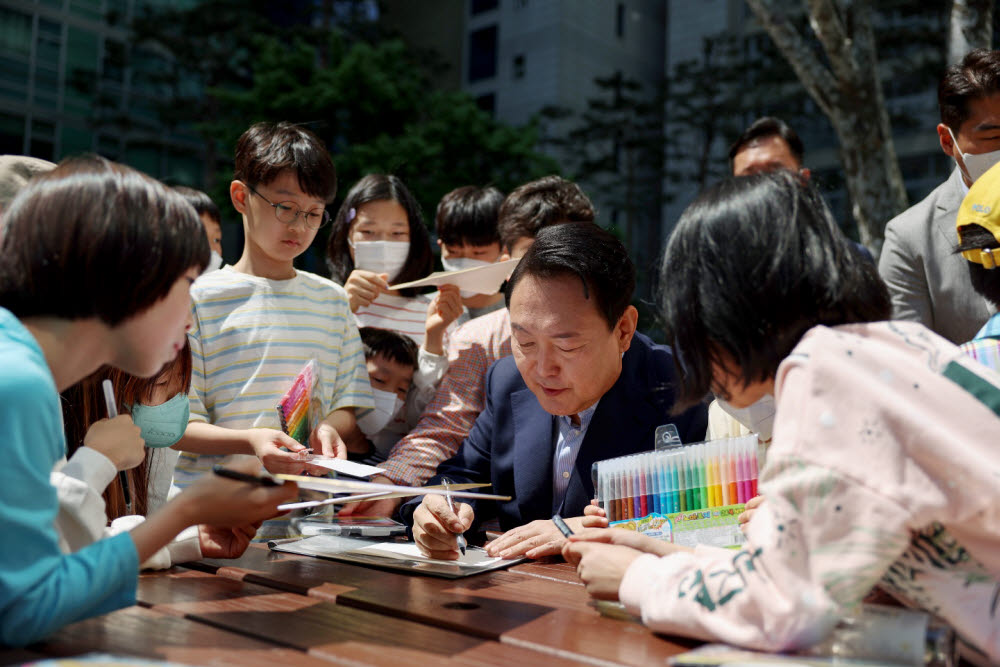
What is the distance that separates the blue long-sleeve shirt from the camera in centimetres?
126

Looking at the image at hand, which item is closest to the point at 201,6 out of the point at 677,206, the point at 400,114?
the point at 400,114

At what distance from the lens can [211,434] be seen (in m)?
2.62

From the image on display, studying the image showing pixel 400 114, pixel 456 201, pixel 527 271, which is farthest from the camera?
pixel 400 114

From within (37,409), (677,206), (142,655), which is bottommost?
(142,655)

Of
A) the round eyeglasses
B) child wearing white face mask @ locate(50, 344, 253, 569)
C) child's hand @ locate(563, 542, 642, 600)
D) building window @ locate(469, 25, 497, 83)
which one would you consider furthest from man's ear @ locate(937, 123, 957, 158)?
building window @ locate(469, 25, 497, 83)

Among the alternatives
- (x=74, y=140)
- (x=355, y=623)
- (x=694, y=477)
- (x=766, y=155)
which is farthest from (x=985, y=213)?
(x=74, y=140)

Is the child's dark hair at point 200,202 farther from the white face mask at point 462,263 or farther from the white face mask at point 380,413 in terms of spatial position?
the white face mask at point 380,413

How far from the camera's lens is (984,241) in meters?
1.87

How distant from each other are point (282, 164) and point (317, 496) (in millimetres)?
1350

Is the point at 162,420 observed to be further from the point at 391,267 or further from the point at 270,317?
the point at 391,267

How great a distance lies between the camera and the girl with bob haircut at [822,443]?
1.23 metres

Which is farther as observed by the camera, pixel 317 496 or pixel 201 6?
pixel 201 6

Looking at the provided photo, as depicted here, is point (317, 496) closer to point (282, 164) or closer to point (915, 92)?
point (282, 164)

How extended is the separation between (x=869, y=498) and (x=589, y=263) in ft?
4.30
